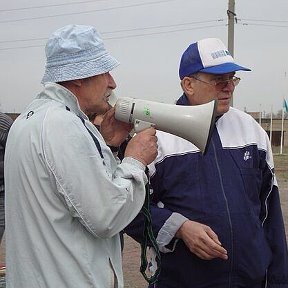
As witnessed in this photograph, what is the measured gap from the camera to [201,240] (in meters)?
2.46

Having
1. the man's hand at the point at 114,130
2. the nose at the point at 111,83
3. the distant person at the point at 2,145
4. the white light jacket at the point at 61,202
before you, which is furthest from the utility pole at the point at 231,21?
the white light jacket at the point at 61,202

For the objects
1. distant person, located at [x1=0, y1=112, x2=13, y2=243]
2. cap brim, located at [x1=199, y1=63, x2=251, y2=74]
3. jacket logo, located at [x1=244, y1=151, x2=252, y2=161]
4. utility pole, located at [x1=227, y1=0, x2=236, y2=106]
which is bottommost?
utility pole, located at [x1=227, y1=0, x2=236, y2=106]

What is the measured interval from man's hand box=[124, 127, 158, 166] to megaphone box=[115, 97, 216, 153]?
0.12m

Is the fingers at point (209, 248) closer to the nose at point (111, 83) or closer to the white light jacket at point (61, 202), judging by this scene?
the white light jacket at point (61, 202)

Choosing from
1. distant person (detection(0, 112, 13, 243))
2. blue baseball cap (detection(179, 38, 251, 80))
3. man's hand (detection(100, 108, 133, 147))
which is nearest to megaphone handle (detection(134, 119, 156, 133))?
man's hand (detection(100, 108, 133, 147))

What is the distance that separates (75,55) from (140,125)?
0.45m

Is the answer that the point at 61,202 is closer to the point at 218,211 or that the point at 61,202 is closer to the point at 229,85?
the point at 218,211

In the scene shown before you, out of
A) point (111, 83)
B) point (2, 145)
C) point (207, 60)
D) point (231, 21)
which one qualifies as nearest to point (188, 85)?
point (207, 60)

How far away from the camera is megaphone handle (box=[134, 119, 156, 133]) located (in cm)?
232

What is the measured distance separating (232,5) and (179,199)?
21080mm

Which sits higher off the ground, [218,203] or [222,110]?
[222,110]

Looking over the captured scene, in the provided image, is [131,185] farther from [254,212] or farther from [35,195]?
[254,212]

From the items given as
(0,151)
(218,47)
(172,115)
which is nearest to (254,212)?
(172,115)

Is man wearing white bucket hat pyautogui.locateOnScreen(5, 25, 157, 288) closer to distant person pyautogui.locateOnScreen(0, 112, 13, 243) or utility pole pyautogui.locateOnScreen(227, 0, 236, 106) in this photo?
distant person pyautogui.locateOnScreen(0, 112, 13, 243)
